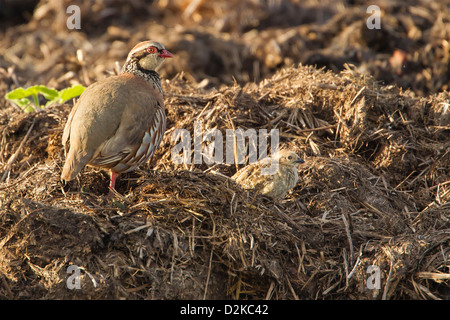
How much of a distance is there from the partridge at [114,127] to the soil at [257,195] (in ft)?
0.76

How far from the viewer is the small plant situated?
6.57 metres

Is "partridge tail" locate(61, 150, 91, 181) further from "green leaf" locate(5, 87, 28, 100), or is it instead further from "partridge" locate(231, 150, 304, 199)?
"green leaf" locate(5, 87, 28, 100)

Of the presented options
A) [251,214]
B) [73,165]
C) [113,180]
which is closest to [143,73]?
[113,180]

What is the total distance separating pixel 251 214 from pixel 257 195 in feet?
1.17

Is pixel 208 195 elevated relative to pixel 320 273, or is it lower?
elevated

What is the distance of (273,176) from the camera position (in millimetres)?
5398

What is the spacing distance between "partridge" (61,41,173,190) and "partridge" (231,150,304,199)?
85 cm

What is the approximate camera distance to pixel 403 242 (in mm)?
4836

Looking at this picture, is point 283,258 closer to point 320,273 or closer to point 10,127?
point 320,273

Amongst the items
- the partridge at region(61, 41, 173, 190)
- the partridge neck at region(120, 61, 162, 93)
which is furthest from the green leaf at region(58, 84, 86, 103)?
the partridge at region(61, 41, 173, 190)

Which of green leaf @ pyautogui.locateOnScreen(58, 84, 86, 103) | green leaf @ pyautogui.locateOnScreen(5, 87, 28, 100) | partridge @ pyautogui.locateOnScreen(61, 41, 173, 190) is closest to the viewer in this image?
partridge @ pyautogui.locateOnScreen(61, 41, 173, 190)

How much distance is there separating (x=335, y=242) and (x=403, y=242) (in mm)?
516

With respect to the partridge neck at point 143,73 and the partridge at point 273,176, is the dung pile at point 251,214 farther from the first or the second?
the partridge neck at point 143,73

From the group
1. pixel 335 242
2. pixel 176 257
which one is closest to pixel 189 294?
pixel 176 257
